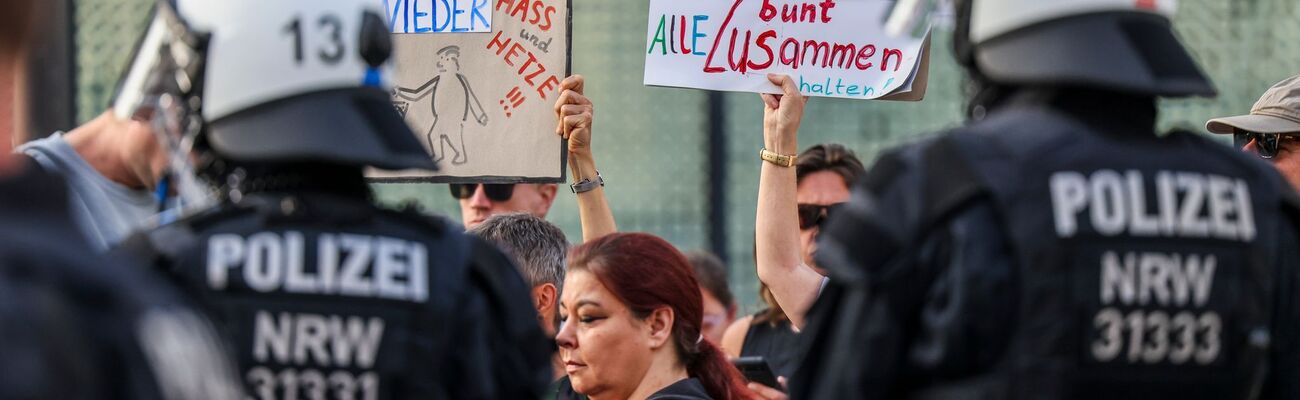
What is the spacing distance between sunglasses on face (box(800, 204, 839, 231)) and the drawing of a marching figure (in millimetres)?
1064

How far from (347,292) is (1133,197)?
48.1 inches

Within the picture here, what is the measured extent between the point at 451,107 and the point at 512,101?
0.57ft

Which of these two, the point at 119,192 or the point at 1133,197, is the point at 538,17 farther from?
the point at 1133,197

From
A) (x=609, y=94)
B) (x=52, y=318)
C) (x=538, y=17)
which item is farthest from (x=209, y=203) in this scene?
(x=609, y=94)

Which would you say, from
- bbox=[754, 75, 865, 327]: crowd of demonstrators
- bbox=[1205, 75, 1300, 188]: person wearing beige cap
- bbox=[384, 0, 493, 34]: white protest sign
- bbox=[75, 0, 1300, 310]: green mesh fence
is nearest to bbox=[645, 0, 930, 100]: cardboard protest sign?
bbox=[754, 75, 865, 327]: crowd of demonstrators

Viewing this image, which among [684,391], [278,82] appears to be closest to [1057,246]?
[278,82]

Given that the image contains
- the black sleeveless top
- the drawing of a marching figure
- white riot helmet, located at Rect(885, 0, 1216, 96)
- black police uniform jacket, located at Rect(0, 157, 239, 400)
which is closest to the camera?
black police uniform jacket, located at Rect(0, 157, 239, 400)

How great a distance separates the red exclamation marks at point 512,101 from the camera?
5.20 m

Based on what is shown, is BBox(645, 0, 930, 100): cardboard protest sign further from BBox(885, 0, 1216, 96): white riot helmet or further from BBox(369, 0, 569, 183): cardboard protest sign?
BBox(885, 0, 1216, 96): white riot helmet

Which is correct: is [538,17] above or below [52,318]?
above

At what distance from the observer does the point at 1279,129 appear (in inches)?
204

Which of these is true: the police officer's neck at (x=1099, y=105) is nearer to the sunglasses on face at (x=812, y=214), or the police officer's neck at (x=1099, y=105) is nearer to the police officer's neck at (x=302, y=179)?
the police officer's neck at (x=302, y=179)

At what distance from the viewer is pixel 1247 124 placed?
523 centimetres

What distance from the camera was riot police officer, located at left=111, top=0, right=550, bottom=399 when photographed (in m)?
2.78
